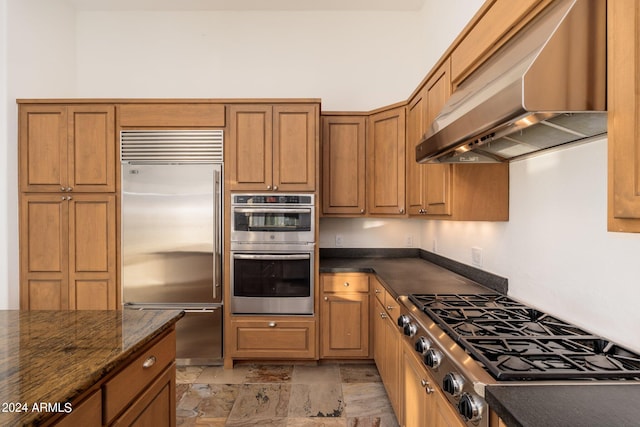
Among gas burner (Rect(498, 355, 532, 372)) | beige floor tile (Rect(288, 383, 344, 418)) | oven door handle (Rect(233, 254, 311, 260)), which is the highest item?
oven door handle (Rect(233, 254, 311, 260))

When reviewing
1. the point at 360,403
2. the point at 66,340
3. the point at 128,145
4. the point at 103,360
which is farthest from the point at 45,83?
the point at 360,403

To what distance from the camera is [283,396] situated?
252 cm

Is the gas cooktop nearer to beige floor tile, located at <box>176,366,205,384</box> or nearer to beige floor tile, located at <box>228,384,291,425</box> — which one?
beige floor tile, located at <box>228,384,291,425</box>

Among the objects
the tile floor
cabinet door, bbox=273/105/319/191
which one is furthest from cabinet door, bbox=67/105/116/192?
the tile floor

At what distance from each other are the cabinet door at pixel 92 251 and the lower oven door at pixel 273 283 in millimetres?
1114

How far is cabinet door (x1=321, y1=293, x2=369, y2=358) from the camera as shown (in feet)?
9.72

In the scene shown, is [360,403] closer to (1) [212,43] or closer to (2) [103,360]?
(2) [103,360]

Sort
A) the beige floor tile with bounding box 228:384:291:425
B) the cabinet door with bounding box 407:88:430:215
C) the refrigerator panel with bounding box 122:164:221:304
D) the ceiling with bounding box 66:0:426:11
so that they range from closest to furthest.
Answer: the beige floor tile with bounding box 228:384:291:425
the cabinet door with bounding box 407:88:430:215
the refrigerator panel with bounding box 122:164:221:304
the ceiling with bounding box 66:0:426:11

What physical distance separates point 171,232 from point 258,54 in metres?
2.07

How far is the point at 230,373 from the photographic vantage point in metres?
2.87

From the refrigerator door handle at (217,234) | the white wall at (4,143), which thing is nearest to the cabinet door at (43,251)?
the white wall at (4,143)

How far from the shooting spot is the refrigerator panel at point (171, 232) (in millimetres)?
2871

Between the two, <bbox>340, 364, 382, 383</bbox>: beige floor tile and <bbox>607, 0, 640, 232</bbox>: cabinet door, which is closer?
<bbox>607, 0, 640, 232</bbox>: cabinet door

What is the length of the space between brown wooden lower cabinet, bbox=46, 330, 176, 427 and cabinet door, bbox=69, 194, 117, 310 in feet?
6.02
